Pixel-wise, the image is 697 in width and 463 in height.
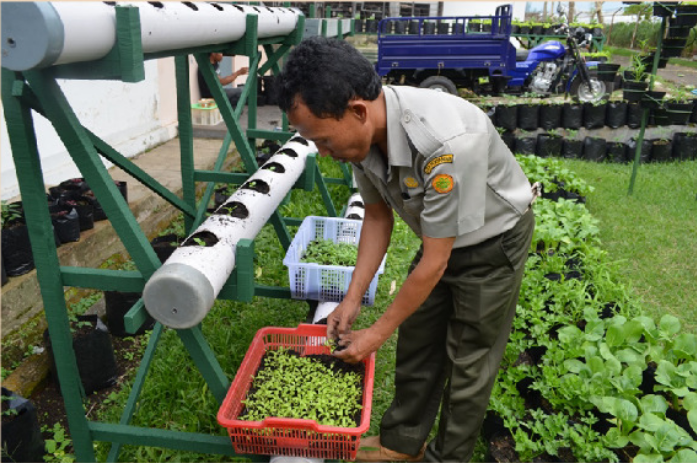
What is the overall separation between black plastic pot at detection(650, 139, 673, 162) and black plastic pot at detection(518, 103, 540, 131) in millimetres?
1657

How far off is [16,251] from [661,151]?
7.45 m

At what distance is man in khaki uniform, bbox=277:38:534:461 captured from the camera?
63.4 inches

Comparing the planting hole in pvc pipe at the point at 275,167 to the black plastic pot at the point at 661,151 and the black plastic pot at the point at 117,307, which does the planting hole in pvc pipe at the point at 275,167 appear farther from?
the black plastic pot at the point at 661,151

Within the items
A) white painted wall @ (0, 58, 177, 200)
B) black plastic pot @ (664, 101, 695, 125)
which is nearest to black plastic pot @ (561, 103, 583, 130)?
black plastic pot @ (664, 101, 695, 125)

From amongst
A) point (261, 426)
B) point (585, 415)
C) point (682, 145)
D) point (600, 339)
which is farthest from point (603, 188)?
point (261, 426)

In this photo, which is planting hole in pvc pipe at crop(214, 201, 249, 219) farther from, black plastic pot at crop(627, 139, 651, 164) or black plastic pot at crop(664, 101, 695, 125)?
black plastic pot at crop(627, 139, 651, 164)

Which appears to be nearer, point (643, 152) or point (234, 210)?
point (234, 210)

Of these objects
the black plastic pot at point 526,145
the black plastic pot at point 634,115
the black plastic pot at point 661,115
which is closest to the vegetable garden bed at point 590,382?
the black plastic pot at point 661,115

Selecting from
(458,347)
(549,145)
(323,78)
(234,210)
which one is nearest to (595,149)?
(549,145)

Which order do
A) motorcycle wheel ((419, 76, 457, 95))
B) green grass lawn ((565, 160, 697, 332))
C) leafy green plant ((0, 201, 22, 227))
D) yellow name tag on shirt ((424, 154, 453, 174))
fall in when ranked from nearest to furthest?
yellow name tag on shirt ((424, 154, 453, 174)), leafy green plant ((0, 201, 22, 227)), green grass lawn ((565, 160, 697, 332)), motorcycle wheel ((419, 76, 457, 95))

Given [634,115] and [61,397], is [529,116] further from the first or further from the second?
[61,397]

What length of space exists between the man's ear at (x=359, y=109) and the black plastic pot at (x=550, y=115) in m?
7.51

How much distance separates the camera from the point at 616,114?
8367mm

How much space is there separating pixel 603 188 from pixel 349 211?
11.5ft
